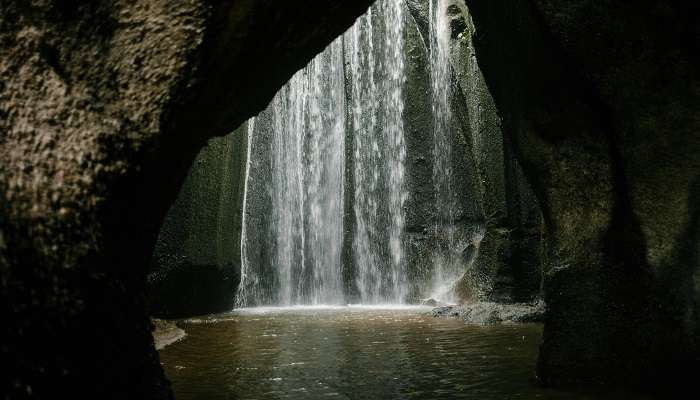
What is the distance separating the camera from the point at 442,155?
12375 mm

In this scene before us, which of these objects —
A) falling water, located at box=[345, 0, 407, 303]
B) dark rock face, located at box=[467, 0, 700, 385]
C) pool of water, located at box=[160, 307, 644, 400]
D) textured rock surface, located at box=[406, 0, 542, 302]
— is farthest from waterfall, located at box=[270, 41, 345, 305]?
dark rock face, located at box=[467, 0, 700, 385]

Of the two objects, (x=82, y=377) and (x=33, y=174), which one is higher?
(x=33, y=174)

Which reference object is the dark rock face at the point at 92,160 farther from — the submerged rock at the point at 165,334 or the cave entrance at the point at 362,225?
the submerged rock at the point at 165,334

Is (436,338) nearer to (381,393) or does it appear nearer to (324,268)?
(381,393)

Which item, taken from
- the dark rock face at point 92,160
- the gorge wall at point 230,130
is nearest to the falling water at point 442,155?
the gorge wall at point 230,130

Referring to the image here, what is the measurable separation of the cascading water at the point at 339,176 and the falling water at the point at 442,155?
0.95m

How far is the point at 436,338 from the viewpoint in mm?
5184

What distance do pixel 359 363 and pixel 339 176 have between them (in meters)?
10.4

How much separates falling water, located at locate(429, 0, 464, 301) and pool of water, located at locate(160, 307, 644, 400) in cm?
540

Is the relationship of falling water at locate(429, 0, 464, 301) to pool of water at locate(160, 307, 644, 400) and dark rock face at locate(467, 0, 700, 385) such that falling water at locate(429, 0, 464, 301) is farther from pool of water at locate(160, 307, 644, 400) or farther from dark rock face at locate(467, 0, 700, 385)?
dark rock face at locate(467, 0, 700, 385)

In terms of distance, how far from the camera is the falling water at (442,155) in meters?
11.7

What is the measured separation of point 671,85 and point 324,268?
11.2 m

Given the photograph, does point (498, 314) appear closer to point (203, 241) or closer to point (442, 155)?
point (203, 241)

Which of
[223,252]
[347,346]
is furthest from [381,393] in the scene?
[223,252]
